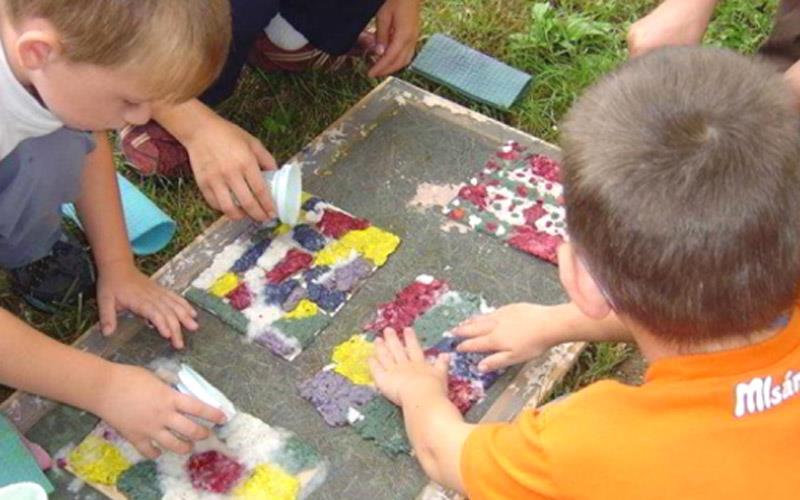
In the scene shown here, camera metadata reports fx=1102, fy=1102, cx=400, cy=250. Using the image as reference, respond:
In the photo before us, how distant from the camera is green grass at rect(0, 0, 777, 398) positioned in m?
2.02

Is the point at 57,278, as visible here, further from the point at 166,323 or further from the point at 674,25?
the point at 674,25

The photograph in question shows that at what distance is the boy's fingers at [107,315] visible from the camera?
171 centimetres

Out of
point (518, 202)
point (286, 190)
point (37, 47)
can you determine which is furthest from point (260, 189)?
point (37, 47)

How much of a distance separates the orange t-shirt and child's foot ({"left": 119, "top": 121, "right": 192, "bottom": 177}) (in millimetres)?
1034

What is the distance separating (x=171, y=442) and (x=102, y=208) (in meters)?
0.42

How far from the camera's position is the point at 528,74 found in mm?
2244

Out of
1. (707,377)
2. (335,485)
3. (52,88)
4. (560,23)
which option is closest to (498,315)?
(335,485)

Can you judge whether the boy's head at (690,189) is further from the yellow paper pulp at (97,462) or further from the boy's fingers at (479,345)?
the yellow paper pulp at (97,462)

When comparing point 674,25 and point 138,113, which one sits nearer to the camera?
point 138,113

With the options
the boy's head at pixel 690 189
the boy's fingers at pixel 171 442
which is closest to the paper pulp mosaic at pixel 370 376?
the boy's fingers at pixel 171 442

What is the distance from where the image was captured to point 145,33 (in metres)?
1.28

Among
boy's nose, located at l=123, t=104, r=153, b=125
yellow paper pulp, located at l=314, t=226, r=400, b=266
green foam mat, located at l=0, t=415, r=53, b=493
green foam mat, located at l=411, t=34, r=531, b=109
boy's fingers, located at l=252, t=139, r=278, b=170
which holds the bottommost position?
green foam mat, located at l=0, t=415, r=53, b=493

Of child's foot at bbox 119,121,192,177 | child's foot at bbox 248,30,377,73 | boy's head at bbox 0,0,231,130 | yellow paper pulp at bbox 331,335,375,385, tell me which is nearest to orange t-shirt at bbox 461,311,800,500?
yellow paper pulp at bbox 331,335,375,385

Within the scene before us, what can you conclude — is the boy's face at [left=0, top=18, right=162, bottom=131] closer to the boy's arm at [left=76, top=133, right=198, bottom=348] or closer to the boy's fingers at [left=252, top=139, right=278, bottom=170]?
the boy's arm at [left=76, top=133, right=198, bottom=348]
